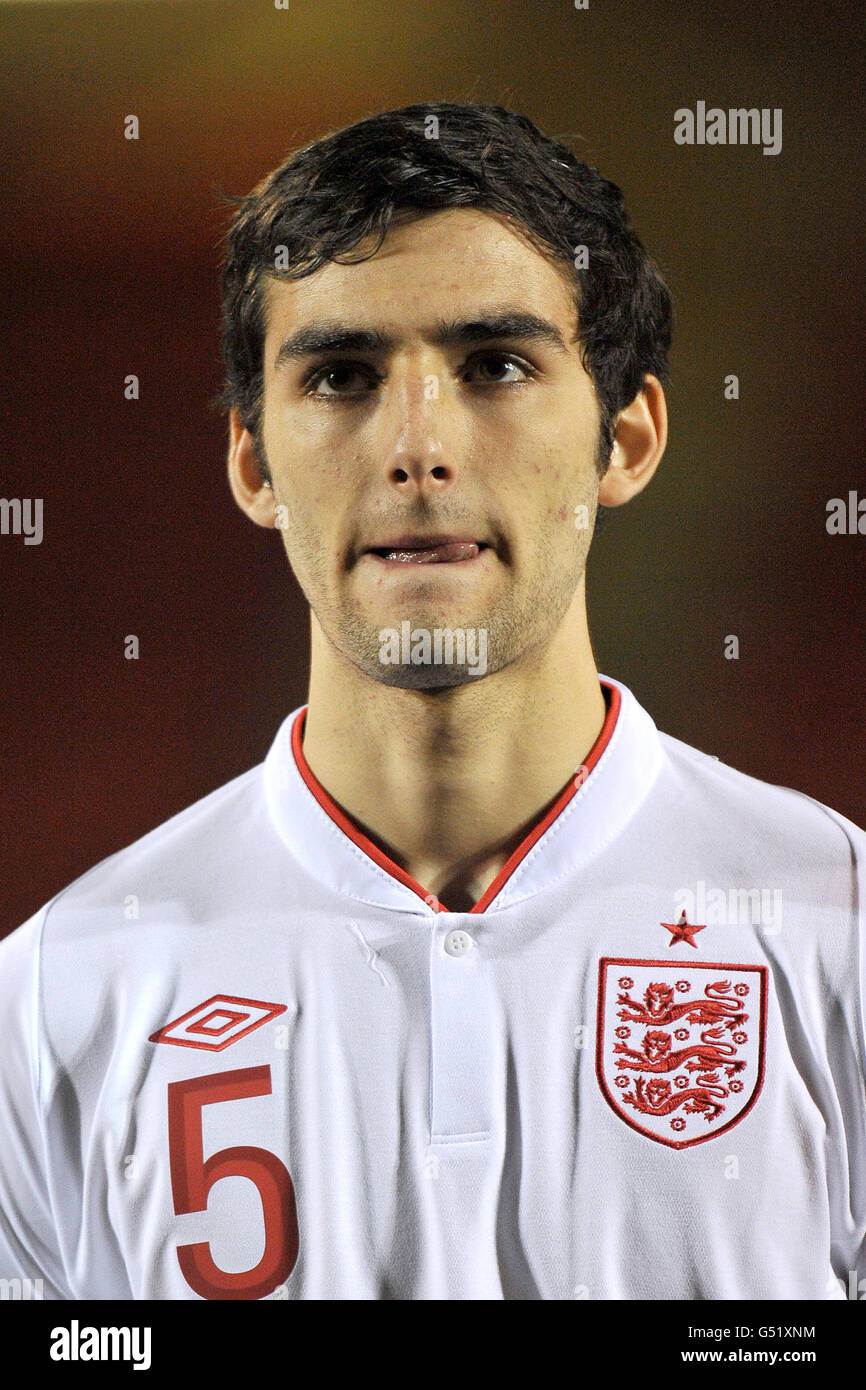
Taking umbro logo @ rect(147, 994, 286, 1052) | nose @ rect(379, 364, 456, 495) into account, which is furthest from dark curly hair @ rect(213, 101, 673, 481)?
umbro logo @ rect(147, 994, 286, 1052)

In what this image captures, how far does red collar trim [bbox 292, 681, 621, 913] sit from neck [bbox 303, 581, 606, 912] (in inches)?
0.6

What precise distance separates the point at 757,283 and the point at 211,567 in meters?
0.79

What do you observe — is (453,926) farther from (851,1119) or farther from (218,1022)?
(851,1119)

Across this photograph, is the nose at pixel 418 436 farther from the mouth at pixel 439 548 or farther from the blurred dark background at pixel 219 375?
the blurred dark background at pixel 219 375

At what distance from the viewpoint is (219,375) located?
1.55m

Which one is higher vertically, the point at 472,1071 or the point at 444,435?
the point at 444,435

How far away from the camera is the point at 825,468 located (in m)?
1.54

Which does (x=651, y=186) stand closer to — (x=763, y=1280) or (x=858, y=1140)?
(x=858, y=1140)

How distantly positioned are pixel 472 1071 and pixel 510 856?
25 cm

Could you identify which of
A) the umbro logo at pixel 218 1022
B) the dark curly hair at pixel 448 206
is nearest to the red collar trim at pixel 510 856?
the umbro logo at pixel 218 1022

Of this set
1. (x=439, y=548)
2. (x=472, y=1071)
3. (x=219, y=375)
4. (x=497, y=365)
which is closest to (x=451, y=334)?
(x=497, y=365)

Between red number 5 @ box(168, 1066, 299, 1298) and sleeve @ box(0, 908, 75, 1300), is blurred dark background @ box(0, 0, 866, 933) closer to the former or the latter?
sleeve @ box(0, 908, 75, 1300)

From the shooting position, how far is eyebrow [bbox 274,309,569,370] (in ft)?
4.50

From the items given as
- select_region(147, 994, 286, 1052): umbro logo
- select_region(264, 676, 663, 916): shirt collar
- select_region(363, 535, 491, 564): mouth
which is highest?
select_region(363, 535, 491, 564): mouth
